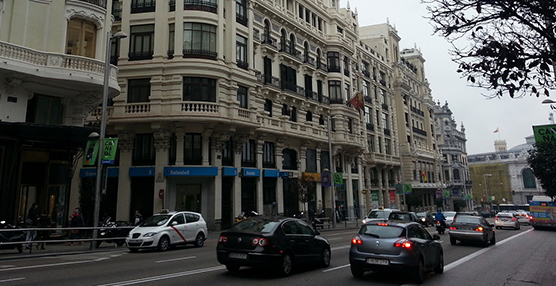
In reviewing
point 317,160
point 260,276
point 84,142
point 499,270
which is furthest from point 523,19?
point 317,160

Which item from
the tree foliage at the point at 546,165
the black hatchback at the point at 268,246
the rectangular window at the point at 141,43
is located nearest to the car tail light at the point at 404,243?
the black hatchback at the point at 268,246

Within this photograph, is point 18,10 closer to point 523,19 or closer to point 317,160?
point 523,19

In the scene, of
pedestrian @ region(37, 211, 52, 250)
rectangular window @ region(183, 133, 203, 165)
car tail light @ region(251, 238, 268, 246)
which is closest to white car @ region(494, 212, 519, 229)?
rectangular window @ region(183, 133, 203, 165)

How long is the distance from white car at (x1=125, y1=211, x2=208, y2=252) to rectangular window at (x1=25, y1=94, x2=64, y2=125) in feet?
28.2

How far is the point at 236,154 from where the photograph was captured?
2914cm

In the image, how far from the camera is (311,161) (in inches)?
1486

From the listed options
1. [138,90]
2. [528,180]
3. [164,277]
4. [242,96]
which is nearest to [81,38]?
[138,90]

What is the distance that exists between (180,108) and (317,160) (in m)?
17.0

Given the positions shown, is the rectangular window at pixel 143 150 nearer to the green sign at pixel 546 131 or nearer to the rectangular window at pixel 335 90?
the rectangular window at pixel 335 90

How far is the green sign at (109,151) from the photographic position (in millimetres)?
18031

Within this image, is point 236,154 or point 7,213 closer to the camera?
point 7,213

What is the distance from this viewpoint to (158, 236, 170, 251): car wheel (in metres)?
15.5

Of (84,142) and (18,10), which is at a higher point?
(18,10)

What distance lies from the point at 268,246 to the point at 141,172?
19785 mm
